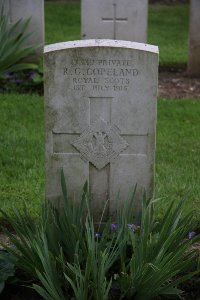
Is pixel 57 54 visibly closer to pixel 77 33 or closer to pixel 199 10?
pixel 199 10

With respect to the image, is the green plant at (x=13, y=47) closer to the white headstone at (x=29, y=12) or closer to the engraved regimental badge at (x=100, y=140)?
the white headstone at (x=29, y=12)

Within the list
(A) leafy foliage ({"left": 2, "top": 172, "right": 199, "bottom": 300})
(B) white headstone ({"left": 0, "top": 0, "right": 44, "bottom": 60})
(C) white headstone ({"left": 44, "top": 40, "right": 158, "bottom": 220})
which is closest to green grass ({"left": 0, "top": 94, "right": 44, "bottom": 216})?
(C) white headstone ({"left": 44, "top": 40, "right": 158, "bottom": 220})

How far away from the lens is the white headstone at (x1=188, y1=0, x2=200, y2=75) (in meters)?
8.99

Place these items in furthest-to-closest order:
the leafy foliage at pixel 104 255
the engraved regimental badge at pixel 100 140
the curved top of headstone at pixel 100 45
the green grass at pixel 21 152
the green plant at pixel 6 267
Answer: the green grass at pixel 21 152
the engraved regimental badge at pixel 100 140
the curved top of headstone at pixel 100 45
the green plant at pixel 6 267
the leafy foliage at pixel 104 255

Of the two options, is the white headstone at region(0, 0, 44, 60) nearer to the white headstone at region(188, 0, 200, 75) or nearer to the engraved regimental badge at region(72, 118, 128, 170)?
the white headstone at region(188, 0, 200, 75)

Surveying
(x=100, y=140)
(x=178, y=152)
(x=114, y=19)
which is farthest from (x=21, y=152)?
(x=114, y=19)

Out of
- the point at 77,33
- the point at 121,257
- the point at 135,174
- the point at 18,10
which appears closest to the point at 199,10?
the point at 18,10

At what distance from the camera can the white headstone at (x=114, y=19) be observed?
8.95 metres

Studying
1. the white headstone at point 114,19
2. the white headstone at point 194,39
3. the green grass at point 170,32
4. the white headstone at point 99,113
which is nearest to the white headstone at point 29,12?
the white headstone at point 114,19

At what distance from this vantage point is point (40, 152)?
6.20 meters

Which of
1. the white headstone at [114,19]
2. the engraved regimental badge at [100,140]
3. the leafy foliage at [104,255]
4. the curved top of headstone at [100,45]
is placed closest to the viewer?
the leafy foliage at [104,255]

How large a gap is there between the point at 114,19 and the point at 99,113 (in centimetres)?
508

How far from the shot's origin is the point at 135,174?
433 cm

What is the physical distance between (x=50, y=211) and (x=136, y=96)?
0.80 meters
